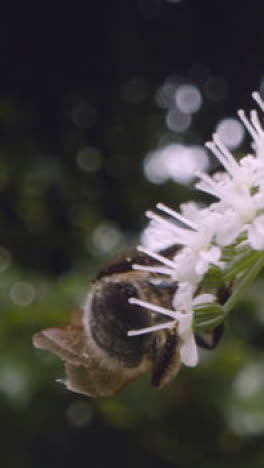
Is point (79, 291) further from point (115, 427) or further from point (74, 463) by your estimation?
point (74, 463)

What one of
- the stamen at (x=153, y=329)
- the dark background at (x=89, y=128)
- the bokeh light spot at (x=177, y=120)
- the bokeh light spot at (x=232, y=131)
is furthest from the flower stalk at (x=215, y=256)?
Answer: the bokeh light spot at (x=177, y=120)

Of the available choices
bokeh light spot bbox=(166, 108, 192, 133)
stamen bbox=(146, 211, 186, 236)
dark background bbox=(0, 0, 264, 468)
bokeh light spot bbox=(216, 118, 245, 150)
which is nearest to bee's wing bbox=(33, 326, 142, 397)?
stamen bbox=(146, 211, 186, 236)

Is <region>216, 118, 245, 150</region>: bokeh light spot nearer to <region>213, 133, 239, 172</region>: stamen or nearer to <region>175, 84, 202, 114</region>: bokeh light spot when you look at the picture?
<region>175, 84, 202, 114</region>: bokeh light spot

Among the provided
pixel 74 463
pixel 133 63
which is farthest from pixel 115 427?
pixel 133 63

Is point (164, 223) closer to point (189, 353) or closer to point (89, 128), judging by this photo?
point (189, 353)

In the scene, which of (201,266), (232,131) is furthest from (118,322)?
(232,131)
